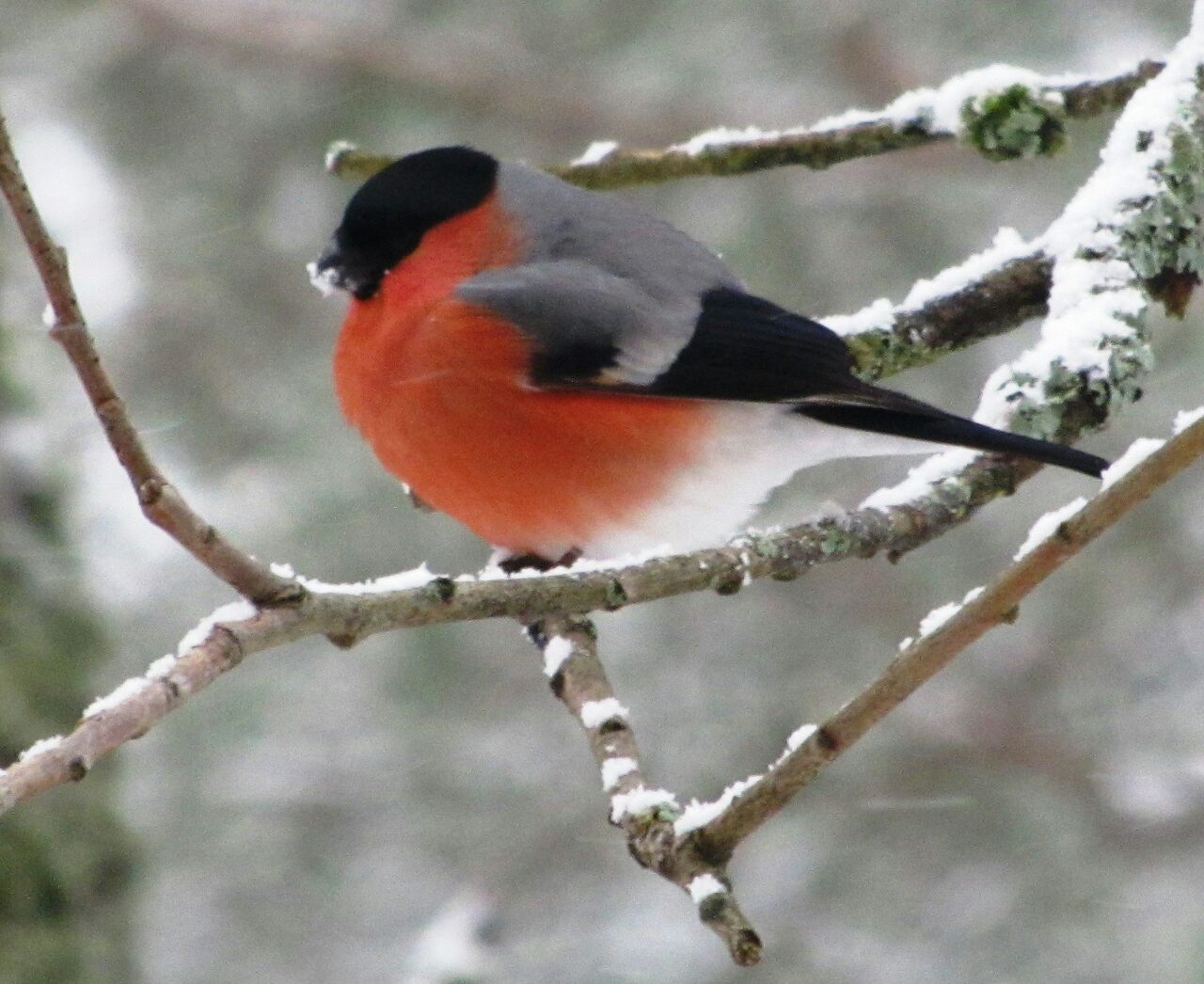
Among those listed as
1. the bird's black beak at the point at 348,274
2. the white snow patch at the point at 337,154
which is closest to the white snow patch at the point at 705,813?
the bird's black beak at the point at 348,274

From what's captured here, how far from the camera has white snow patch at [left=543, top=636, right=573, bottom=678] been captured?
7.80 feet

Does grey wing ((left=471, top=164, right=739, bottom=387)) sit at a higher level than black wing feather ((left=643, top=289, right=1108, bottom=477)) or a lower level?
higher

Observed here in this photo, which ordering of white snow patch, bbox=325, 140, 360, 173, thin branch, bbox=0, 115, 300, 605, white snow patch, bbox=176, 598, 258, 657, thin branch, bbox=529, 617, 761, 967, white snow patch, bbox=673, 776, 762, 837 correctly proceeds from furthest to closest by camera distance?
white snow patch, bbox=325, 140, 360, 173 → white snow patch, bbox=673, 776, 762, 837 → thin branch, bbox=529, 617, 761, 967 → white snow patch, bbox=176, 598, 258, 657 → thin branch, bbox=0, 115, 300, 605

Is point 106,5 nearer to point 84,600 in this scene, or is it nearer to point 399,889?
point 84,600

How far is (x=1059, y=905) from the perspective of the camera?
206 inches

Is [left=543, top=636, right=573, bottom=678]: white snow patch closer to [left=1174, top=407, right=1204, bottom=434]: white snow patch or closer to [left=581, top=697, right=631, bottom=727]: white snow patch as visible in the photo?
[left=581, top=697, right=631, bottom=727]: white snow patch

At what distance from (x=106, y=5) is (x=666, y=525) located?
4.43m

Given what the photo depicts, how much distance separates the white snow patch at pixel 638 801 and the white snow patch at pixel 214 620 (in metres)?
0.53

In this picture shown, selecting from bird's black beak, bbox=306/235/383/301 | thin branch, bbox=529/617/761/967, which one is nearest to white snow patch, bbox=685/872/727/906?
thin branch, bbox=529/617/761/967

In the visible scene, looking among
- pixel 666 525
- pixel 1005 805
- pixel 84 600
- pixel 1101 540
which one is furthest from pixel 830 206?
pixel 666 525

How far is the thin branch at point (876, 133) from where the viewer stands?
2955 millimetres

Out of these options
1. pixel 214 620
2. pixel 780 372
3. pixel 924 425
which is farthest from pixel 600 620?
pixel 214 620

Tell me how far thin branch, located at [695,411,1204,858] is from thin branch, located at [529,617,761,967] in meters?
0.12

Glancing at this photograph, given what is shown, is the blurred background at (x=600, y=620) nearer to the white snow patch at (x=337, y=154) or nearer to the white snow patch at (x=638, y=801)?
the white snow patch at (x=337, y=154)
